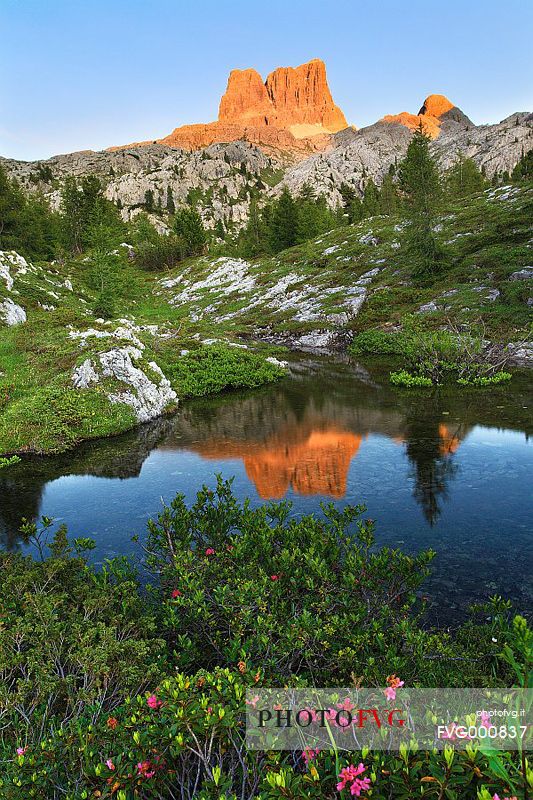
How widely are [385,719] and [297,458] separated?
545 inches

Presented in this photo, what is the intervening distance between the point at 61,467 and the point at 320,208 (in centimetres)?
10690

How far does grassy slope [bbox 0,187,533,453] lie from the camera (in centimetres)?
2206

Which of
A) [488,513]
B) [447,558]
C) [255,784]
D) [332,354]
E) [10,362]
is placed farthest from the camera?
[332,354]

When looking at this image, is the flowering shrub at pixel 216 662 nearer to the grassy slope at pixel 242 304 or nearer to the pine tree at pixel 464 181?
the grassy slope at pixel 242 304

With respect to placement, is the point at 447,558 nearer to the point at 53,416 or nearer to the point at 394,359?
the point at 53,416

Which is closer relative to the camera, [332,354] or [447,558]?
[447,558]

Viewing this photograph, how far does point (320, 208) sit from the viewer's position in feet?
358

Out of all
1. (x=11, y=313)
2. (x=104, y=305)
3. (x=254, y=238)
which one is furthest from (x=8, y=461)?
(x=254, y=238)

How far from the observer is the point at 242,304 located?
65062mm

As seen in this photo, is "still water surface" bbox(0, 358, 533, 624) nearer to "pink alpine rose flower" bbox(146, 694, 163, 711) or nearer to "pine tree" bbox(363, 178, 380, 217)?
"pink alpine rose flower" bbox(146, 694, 163, 711)

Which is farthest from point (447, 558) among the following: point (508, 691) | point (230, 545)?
point (508, 691)

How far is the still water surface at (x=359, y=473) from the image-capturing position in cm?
1107

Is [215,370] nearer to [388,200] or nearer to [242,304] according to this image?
[242,304]

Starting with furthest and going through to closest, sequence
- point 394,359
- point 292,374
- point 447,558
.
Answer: point 394,359, point 292,374, point 447,558
